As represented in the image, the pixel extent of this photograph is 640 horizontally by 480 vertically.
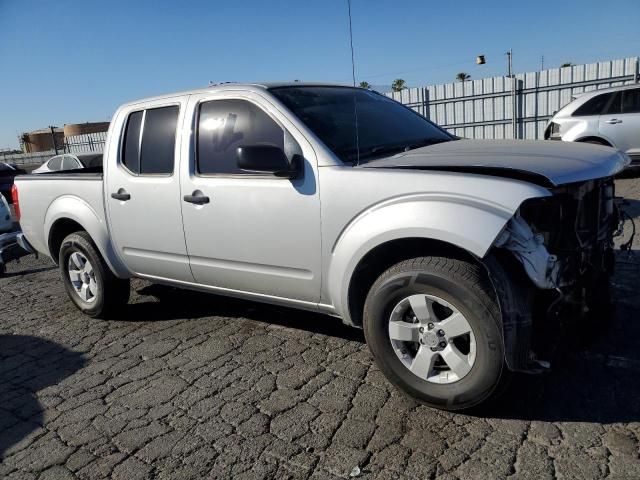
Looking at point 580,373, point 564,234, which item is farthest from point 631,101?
point 564,234

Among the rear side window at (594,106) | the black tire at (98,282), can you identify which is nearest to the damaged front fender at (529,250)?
the black tire at (98,282)

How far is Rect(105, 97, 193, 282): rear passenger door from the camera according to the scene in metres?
4.08

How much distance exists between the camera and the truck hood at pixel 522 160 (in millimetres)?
2684

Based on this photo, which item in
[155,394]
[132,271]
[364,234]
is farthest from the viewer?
[132,271]

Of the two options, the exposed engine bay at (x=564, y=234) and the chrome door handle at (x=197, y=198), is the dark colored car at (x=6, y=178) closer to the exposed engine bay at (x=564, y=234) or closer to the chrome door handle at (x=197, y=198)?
the chrome door handle at (x=197, y=198)

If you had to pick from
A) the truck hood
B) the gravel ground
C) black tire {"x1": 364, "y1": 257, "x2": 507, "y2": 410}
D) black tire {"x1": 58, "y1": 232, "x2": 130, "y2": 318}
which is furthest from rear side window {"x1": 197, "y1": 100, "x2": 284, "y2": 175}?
black tire {"x1": 58, "y1": 232, "x2": 130, "y2": 318}

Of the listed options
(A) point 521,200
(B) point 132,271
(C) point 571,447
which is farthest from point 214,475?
(B) point 132,271

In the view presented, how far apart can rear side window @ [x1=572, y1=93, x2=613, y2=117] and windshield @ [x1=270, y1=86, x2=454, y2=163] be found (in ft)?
23.5

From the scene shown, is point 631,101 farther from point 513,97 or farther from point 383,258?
point 383,258

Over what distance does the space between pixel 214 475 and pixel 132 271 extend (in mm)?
2414

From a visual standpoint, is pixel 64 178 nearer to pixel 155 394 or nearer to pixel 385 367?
pixel 155 394

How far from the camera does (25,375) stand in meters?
3.97

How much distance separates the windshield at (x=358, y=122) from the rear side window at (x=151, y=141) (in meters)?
0.97

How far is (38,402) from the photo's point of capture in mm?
3525
